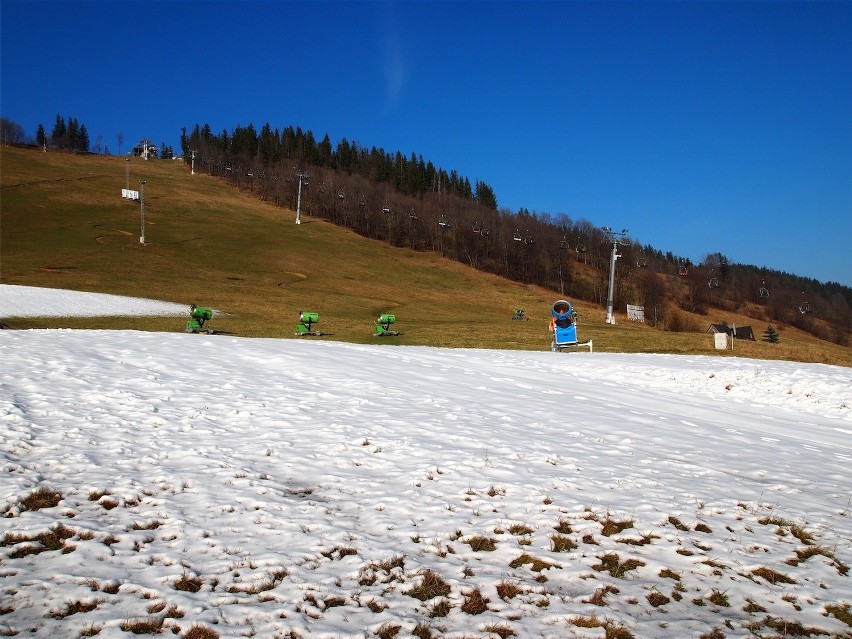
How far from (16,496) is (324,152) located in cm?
16750

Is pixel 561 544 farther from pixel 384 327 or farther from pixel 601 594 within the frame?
pixel 384 327

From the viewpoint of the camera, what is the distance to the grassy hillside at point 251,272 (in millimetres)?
32156

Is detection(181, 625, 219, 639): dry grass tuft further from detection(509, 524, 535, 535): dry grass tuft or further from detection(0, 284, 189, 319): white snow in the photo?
detection(0, 284, 189, 319): white snow

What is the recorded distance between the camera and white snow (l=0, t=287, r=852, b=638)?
15.9 ft

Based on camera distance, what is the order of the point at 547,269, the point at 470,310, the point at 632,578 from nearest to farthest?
the point at 632,578 < the point at 470,310 < the point at 547,269

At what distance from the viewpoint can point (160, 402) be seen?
34.8 feet

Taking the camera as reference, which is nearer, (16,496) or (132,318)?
(16,496)

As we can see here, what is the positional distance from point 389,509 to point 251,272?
6640cm

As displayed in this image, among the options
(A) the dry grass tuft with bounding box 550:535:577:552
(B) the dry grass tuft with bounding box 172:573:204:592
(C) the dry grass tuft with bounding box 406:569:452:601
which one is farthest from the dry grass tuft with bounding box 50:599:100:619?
(A) the dry grass tuft with bounding box 550:535:577:552

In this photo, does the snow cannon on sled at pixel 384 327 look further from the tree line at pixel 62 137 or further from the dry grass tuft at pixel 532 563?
the tree line at pixel 62 137

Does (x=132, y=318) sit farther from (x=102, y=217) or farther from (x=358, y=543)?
(x=102, y=217)

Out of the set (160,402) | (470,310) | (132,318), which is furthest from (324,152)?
(160,402)

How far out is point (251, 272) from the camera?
69188mm

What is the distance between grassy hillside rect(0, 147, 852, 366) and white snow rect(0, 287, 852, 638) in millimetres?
17376
